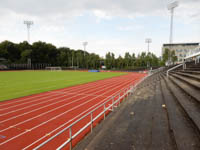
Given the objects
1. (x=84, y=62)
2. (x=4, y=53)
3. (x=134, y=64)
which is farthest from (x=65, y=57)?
(x=134, y=64)

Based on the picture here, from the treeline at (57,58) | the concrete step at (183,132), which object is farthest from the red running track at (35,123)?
the treeline at (57,58)

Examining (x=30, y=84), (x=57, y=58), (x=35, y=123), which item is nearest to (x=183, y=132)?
(x=35, y=123)

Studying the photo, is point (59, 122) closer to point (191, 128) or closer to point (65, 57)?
point (191, 128)

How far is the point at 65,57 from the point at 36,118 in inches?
3353

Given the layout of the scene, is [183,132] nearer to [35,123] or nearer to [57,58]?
[35,123]

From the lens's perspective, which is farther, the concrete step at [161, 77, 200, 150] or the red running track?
the red running track

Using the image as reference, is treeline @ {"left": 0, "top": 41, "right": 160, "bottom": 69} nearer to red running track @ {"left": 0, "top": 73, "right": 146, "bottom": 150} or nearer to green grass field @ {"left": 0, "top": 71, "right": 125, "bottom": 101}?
green grass field @ {"left": 0, "top": 71, "right": 125, "bottom": 101}

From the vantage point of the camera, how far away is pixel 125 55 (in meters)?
69.0

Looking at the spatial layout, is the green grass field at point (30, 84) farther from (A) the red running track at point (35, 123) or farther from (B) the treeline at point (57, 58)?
(B) the treeline at point (57, 58)

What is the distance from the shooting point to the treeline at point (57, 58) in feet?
214

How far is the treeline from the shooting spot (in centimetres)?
6518

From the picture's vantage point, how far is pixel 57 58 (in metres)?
85.9

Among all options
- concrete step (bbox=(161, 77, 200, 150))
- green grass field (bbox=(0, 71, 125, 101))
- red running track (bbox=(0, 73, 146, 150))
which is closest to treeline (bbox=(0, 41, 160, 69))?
green grass field (bbox=(0, 71, 125, 101))

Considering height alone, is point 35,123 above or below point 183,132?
below
